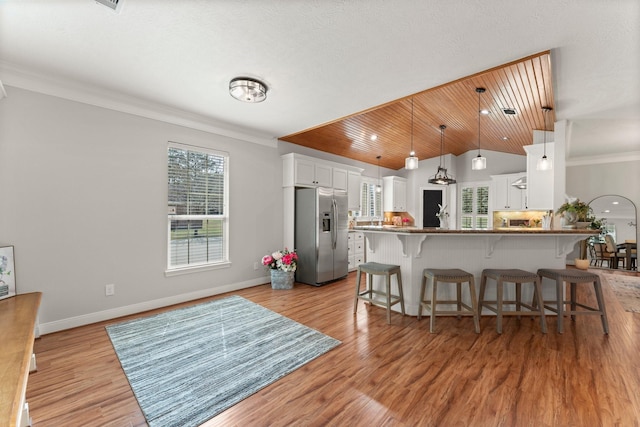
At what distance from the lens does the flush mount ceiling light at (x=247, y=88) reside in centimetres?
293

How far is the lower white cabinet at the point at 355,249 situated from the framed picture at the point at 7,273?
502 cm

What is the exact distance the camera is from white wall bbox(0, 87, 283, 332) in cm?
278

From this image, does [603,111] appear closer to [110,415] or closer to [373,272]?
[373,272]

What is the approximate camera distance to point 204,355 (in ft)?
8.20

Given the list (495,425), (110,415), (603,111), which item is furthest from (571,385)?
(603,111)

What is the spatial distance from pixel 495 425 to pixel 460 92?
3724 mm

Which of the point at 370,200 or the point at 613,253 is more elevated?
the point at 370,200

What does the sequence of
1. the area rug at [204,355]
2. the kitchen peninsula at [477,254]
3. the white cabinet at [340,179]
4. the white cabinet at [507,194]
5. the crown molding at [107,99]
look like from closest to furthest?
the area rug at [204,355] < the crown molding at [107,99] < the kitchen peninsula at [477,254] < the white cabinet at [340,179] < the white cabinet at [507,194]

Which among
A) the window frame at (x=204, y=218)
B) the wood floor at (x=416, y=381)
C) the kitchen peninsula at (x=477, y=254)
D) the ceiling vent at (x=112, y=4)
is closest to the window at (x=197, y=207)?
the window frame at (x=204, y=218)

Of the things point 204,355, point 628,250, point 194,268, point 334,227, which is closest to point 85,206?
point 194,268

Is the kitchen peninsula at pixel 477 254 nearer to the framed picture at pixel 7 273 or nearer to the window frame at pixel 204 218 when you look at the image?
the window frame at pixel 204 218

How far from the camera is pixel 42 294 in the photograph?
9.20 feet

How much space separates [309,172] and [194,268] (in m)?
2.63

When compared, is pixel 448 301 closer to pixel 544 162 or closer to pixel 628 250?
pixel 544 162
